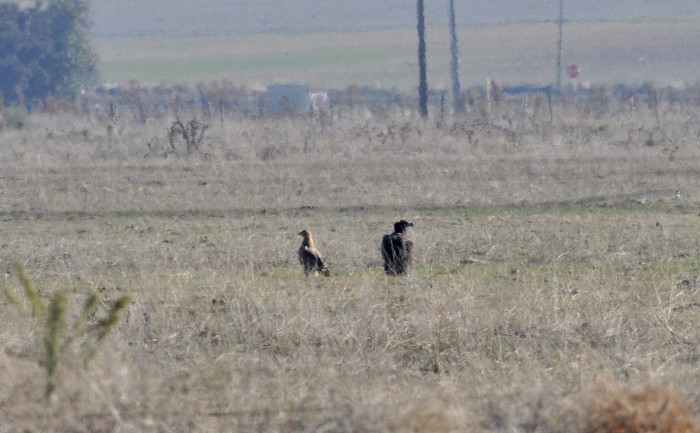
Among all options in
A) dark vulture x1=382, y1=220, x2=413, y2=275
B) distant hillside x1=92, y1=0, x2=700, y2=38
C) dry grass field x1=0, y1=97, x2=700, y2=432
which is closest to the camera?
dry grass field x1=0, y1=97, x2=700, y2=432

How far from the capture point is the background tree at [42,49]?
2311 inches

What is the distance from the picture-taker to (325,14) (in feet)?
417

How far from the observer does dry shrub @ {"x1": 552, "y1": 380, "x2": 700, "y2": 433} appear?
18.3ft

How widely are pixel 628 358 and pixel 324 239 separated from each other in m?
6.95

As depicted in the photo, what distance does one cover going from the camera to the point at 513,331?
805cm

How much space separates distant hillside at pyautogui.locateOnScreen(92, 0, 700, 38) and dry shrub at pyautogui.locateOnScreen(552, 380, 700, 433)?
362ft

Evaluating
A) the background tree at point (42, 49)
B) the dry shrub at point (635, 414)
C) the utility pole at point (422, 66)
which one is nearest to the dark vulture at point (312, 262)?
the dry shrub at point (635, 414)

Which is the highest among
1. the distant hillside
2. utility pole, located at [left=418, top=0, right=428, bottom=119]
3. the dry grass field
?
the distant hillside

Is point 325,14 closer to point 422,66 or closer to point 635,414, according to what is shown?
point 422,66

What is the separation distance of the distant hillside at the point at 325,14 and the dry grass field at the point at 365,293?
96672 mm

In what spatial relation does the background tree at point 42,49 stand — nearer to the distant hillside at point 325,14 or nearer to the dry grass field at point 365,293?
the dry grass field at point 365,293

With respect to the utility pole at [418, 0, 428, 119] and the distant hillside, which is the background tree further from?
the distant hillside

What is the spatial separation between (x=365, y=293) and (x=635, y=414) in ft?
12.4

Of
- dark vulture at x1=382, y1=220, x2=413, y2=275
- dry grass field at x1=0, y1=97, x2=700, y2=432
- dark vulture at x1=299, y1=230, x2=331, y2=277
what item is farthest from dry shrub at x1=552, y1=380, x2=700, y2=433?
dark vulture at x1=299, y1=230, x2=331, y2=277
